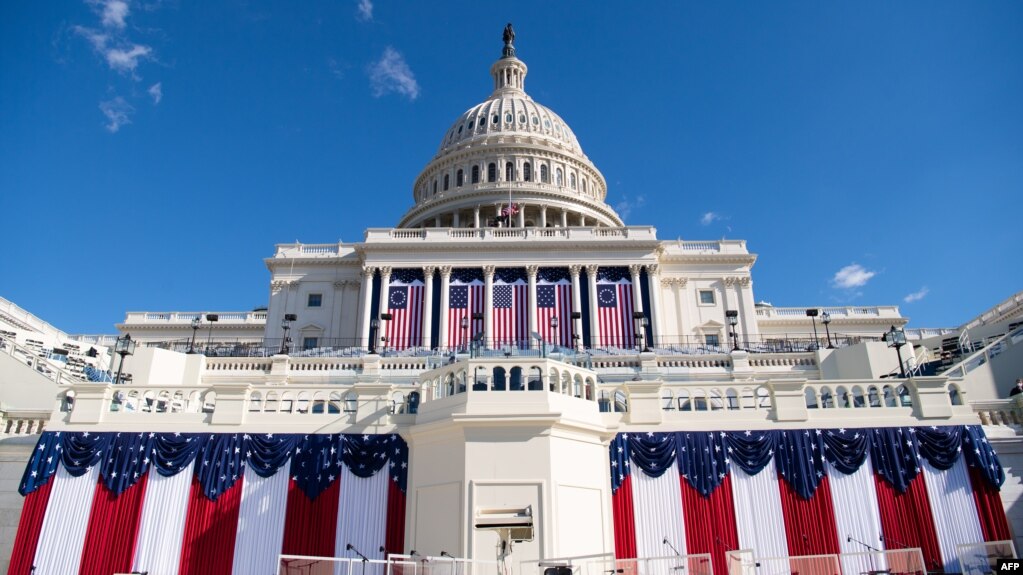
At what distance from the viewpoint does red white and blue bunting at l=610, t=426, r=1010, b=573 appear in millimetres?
16016

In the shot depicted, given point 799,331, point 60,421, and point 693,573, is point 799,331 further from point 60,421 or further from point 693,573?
point 60,421

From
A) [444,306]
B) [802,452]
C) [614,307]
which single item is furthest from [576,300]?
[802,452]

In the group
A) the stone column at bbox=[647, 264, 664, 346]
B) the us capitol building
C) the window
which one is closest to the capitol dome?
the stone column at bbox=[647, 264, 664, 346]

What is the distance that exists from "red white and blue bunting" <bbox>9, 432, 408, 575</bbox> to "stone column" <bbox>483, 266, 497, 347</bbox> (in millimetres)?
31959

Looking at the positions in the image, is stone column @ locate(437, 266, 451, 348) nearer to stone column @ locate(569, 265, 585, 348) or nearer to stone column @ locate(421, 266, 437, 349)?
stone column @ locate(421, 266, 437, 349)

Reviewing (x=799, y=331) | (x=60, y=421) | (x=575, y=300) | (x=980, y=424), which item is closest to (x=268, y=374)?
(x=60, y=421)

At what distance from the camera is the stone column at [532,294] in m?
50.6

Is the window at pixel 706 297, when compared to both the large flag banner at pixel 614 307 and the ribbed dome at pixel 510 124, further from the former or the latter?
the ribbed dome at pixel 510 124

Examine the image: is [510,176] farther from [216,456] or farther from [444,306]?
[216,456]

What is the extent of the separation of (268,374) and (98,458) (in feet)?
61.4

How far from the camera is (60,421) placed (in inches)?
669

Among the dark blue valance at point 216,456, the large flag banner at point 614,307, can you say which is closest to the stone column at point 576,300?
the large flag banner at point 614,307

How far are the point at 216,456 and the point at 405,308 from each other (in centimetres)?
3529

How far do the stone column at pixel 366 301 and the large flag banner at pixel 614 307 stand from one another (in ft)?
57.3
